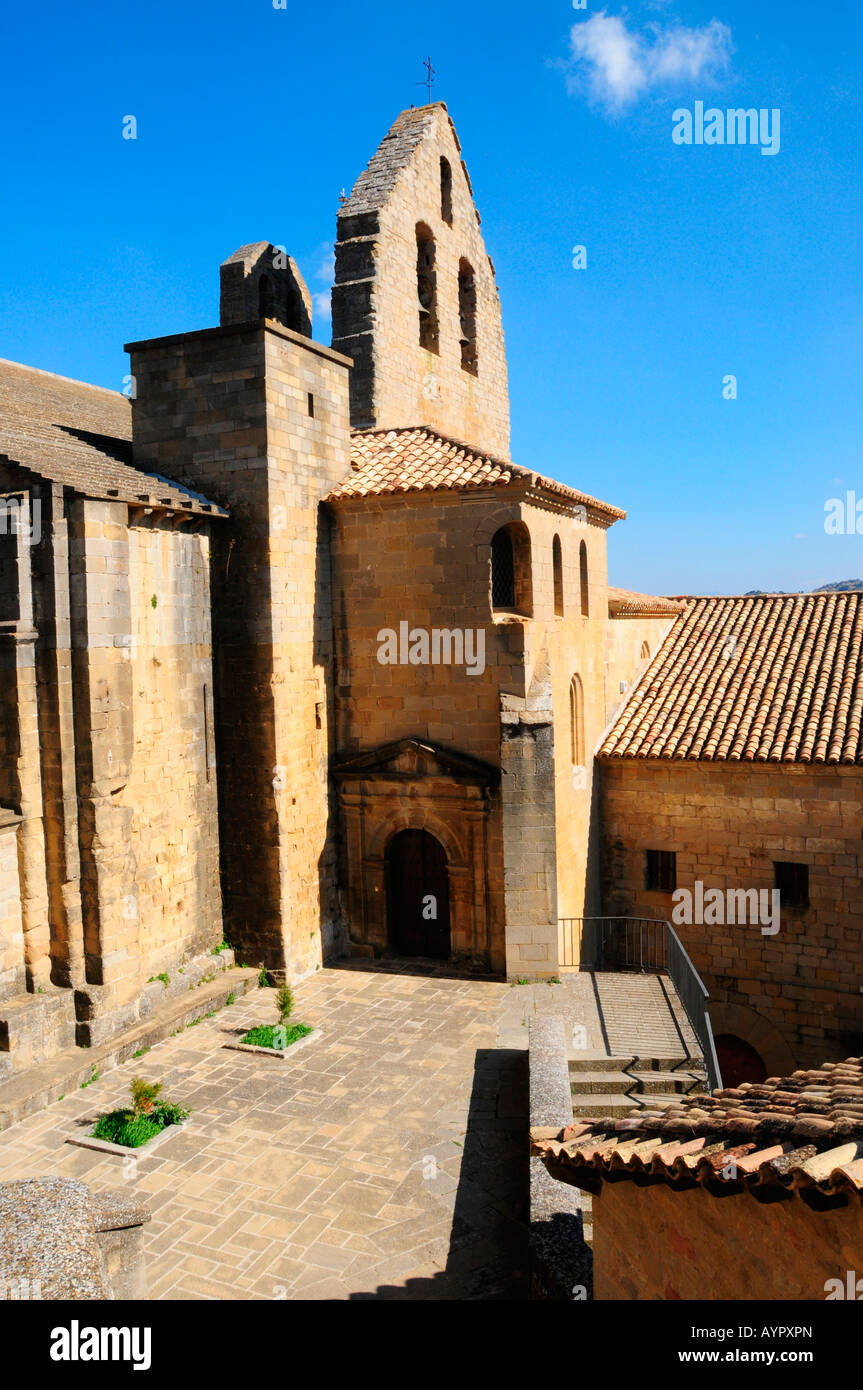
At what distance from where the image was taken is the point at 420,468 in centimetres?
1536

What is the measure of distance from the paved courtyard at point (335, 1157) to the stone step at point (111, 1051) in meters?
0.17

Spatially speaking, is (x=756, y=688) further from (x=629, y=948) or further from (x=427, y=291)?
(x=427, y=291)

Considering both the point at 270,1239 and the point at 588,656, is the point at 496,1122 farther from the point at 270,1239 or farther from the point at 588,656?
the point at 588,656

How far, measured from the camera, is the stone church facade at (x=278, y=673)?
11.7 m

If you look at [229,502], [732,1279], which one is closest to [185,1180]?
[732,1279]

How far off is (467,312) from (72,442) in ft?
32.5

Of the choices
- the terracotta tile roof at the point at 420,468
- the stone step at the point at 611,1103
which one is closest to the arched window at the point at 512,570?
the terracotta tile roof at the point at 420,468

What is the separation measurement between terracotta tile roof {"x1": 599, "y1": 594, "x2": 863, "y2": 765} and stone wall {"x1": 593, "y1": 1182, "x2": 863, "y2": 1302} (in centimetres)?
1192

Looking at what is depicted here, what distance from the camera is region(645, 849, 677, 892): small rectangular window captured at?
18.3 meters

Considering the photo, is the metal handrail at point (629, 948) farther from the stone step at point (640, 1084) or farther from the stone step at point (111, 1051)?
the stone step at point (111, 1051)

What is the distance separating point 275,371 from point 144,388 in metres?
2.30

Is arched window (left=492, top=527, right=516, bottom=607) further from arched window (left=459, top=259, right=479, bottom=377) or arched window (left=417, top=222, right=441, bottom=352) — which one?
arched window (left=459, top=259, right=479, bottom=377)

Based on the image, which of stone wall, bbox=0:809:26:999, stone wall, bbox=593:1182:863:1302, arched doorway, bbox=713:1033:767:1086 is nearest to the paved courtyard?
stone wall, bbox=0:809:26:999

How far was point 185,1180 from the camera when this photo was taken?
9.49 metres
